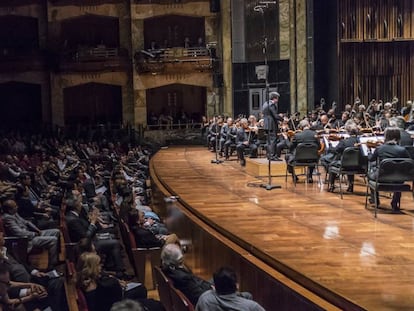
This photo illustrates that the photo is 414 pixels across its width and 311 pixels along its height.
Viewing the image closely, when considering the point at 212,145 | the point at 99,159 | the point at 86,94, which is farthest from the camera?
the point at 86,94

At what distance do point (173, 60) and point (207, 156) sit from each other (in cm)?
718

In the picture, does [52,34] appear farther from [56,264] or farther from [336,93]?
[56,264]

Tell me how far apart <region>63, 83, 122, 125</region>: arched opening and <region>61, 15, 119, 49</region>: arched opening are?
66.4 inches

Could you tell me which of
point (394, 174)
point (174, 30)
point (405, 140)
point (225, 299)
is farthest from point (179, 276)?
point (174, 30)

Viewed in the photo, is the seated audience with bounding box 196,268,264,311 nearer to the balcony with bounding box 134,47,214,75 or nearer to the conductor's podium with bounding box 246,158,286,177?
the conductor's podium with bounding box 246,158,286,177

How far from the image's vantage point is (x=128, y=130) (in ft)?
75.9

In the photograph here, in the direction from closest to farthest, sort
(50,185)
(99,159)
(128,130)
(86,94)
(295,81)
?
(50,185) < (99,159) < (295,81) < (128,130) < (86,94)

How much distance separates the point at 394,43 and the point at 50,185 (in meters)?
12.1

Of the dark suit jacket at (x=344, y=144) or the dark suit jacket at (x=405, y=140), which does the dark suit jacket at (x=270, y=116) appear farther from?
the dark suit jacket at (x=405, y=140)

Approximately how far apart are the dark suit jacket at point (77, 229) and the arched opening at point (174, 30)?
18.9 m

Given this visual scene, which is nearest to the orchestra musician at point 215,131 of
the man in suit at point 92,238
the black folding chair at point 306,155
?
the black folding chair at point 306,155

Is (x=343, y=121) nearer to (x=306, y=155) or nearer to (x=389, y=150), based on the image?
(x=306, y=155)

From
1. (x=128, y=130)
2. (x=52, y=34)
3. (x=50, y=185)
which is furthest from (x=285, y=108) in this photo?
(x=50, y=185)

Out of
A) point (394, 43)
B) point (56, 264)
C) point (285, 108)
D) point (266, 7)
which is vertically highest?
point (266, 7)
